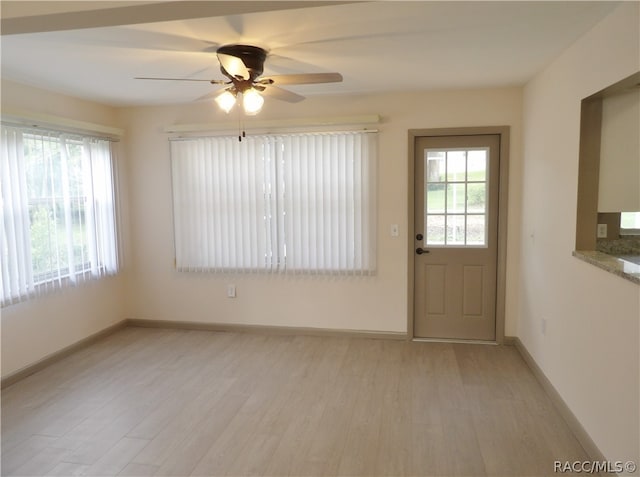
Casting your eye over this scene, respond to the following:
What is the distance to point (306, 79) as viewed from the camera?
2.65 meters

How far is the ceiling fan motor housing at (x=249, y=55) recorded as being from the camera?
261 centimetres

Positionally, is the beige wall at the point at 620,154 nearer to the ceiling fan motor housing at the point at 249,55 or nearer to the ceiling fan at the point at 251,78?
the ceiling fan at the point at 251,78

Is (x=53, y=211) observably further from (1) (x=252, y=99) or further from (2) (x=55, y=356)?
(1) (x=252, y=99)

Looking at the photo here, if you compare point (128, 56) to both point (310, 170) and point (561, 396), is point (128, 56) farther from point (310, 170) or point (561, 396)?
point (561, 396)

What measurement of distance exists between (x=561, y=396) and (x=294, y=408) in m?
1.82

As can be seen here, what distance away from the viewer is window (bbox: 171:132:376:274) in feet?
13.7

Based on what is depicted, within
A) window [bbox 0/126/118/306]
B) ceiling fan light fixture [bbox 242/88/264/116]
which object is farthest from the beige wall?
window [bbox 0/126/118/306]

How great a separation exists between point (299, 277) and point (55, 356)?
2.34 meters

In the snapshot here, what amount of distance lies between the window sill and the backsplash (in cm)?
30

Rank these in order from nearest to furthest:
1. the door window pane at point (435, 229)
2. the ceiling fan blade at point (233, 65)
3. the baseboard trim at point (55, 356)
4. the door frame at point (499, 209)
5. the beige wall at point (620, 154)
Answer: the ceiling fan blade at point (233, 65)
the beige wall at point (620, 154)
the baseboard trim at point (55, 356)
the door frame at point (499, 209)
the door window pane at point (435, 229)

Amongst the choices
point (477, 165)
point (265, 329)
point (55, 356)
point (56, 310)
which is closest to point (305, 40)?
point (477, 165)

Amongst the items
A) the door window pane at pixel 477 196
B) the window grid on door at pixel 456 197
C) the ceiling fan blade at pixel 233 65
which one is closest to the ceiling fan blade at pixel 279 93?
the ceiling fan blade at pixel 233 65

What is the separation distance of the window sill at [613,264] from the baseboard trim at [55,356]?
4227 millimetres

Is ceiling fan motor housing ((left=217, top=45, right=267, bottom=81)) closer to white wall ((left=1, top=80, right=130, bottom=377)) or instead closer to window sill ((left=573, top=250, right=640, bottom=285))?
white wall ((left=1, top=80, right=130, bottom=377))
